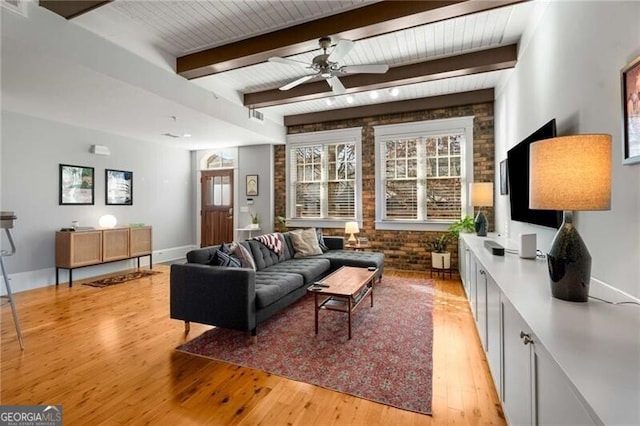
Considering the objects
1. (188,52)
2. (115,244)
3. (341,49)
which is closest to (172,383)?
(341,49)

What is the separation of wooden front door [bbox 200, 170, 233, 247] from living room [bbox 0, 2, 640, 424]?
0.28 metres

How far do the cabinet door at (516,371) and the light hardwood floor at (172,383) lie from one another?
1.07 ft

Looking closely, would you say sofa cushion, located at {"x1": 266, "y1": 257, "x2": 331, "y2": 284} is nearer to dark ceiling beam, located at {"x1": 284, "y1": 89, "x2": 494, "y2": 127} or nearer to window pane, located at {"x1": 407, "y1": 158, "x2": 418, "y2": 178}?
window pane, located at {"x1": 407, "y1": 158, "x2": 418, "y2": 178}

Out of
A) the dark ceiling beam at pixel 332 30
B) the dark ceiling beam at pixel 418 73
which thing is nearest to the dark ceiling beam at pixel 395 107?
the dark ceiling beam at pixel 418 73

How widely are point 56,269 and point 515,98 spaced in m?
7.03

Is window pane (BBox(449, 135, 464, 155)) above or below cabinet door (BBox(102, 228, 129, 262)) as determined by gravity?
above

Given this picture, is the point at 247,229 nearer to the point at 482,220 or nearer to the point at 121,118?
the point at 121,118

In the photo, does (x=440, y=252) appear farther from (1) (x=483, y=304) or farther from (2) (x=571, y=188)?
(2) (x=571, y=188)

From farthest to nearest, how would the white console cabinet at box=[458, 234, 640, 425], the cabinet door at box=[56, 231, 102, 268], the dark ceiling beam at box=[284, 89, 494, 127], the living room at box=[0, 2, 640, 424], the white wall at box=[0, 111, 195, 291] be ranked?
1. the dark ceiling beam at box=[284, 89, 494, 127]
2. the cabinet door at box=[56, 231, 102, 268]
3. the white wall at box=[0, 111, 195, 291]
4. the living room at box=[0, 2, 640, 424]
5. the white console cabinet at box=[458, 234, 640, 425]

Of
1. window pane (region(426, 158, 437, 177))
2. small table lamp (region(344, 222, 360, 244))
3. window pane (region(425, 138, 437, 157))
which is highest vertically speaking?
window pane (region(425, 138, 437, 157))

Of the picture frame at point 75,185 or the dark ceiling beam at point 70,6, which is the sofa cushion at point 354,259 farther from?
the picture frame at point 75,185

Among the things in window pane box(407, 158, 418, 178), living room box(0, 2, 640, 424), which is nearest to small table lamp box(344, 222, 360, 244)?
living room box(0, 2, 640, 424)

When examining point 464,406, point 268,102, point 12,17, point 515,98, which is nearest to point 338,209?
point 268,102

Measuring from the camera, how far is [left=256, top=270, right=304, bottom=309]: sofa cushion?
276 cm
